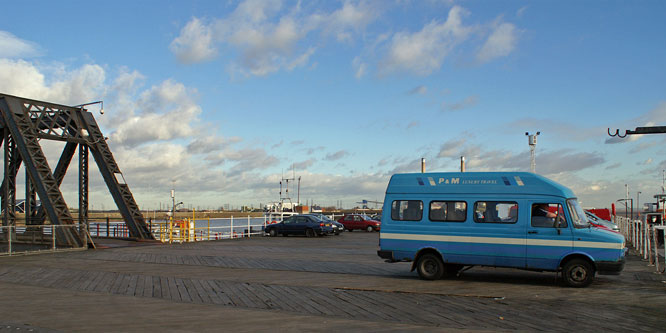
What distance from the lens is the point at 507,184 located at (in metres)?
12.4

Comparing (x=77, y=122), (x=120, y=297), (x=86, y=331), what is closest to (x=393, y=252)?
(x=120, y=297)

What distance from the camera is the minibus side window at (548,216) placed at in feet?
38.5

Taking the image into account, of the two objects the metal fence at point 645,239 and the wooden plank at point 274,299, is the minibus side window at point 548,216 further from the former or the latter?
the wooden plank at point 274,299

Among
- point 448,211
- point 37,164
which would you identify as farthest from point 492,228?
point 37,164

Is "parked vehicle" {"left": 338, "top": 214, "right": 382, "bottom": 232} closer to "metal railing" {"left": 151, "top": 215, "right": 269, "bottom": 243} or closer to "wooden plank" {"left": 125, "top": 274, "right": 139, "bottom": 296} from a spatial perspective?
"metal railing" {"left": 151, "top": 215, "right": 269, "bottom": 243}

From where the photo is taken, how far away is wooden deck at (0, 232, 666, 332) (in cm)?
796

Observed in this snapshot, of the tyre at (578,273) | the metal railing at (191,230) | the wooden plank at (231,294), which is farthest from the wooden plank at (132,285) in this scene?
the metal railing at (191,230)

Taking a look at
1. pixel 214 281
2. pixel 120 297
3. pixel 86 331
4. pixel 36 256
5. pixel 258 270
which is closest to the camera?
pixel 86 331

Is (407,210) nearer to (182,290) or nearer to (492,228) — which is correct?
(492,228)

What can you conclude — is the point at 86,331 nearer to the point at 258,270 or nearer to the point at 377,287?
the point at 377,287

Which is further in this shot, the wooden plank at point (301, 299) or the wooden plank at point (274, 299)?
the wooden plank at point (274, 299)

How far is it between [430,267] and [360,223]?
28.3m

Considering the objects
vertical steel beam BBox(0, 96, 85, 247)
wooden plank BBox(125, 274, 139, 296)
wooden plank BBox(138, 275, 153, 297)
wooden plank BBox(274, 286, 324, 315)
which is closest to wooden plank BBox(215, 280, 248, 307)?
wooden plank BBox(274, 286, 324, 315)

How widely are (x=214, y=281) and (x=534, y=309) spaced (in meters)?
7.25
